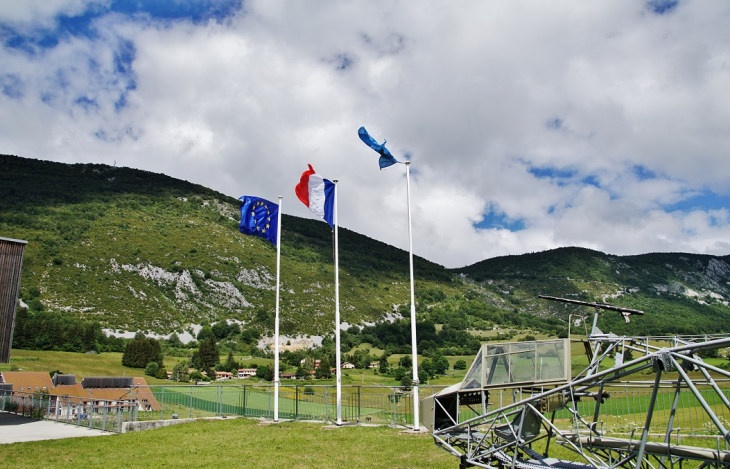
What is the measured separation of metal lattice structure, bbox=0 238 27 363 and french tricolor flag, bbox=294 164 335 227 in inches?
656

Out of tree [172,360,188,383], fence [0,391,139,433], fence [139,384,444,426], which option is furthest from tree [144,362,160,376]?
fence [139,384,444,426]

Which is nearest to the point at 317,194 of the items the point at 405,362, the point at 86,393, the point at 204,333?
the point at 86,393

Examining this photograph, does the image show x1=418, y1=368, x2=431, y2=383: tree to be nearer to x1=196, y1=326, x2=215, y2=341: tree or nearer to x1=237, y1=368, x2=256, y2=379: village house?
x1=237, y1=368, x2=256, y2=379: village house

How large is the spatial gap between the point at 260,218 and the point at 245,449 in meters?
11.9

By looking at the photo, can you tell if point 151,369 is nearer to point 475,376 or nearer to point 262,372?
point 262,372

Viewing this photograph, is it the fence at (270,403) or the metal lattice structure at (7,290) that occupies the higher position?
the metal lattice structure at (7,290)

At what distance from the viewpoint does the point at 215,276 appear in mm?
120500

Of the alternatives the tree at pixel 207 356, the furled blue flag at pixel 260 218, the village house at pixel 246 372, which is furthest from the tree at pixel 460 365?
the furled blue flag at pixel 260 218

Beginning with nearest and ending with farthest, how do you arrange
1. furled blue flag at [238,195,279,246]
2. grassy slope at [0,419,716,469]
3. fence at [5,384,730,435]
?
grassy slope at [0,419,716,469]
fence at [5,384,730,435]
furled blue flag at [238,195,279,246]

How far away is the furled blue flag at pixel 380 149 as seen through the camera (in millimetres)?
21250

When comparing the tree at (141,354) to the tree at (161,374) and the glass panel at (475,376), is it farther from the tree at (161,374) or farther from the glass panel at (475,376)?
the glass panel at (475,376)

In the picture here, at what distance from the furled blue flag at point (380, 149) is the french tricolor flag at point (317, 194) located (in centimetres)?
325

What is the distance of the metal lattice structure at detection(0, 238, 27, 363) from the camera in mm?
28062

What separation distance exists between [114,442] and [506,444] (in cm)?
1543
